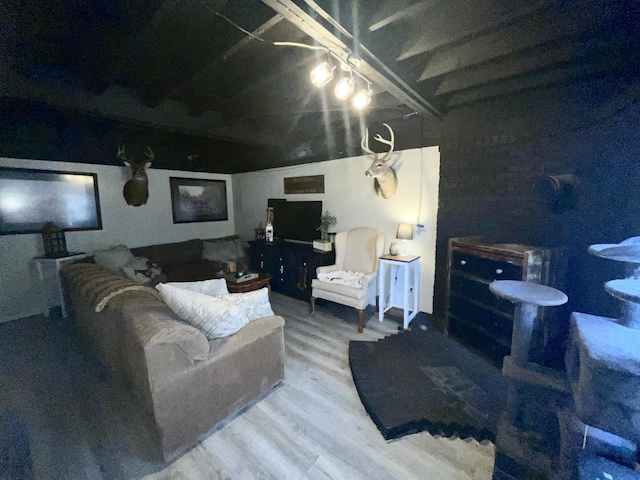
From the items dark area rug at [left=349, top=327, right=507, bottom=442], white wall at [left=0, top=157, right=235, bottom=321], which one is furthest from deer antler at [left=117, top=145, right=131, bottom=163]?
dark area rug at [left=349, top=327, right=507, bottom=442]

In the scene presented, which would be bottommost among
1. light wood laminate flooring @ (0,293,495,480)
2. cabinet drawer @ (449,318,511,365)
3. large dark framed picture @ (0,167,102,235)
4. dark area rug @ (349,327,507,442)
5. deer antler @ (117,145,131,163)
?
light wood laminate flooring @ (0,293,495,480)

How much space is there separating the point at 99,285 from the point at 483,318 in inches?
131

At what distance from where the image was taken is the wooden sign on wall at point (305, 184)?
4148mm

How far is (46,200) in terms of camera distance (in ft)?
11.4

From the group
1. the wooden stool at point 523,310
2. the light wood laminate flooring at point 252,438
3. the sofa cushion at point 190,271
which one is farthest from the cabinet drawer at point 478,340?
the sofa cushion at point 190,271

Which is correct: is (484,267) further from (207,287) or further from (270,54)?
(270,54)

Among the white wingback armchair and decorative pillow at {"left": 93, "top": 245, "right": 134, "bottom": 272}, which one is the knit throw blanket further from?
the white wingback armchair

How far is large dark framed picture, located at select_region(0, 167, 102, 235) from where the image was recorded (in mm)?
3229

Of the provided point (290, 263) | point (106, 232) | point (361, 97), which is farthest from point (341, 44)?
point (106, 232)

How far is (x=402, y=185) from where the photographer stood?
326cm

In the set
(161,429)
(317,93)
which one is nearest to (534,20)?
(317,93)

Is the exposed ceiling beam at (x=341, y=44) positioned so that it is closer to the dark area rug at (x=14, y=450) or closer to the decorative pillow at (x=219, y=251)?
the dark area rug at (x=14, y=450)

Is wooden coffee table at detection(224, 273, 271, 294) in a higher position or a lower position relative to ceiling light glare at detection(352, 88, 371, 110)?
lower

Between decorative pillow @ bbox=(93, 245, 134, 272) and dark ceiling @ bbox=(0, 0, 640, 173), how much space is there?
61.1 inches
